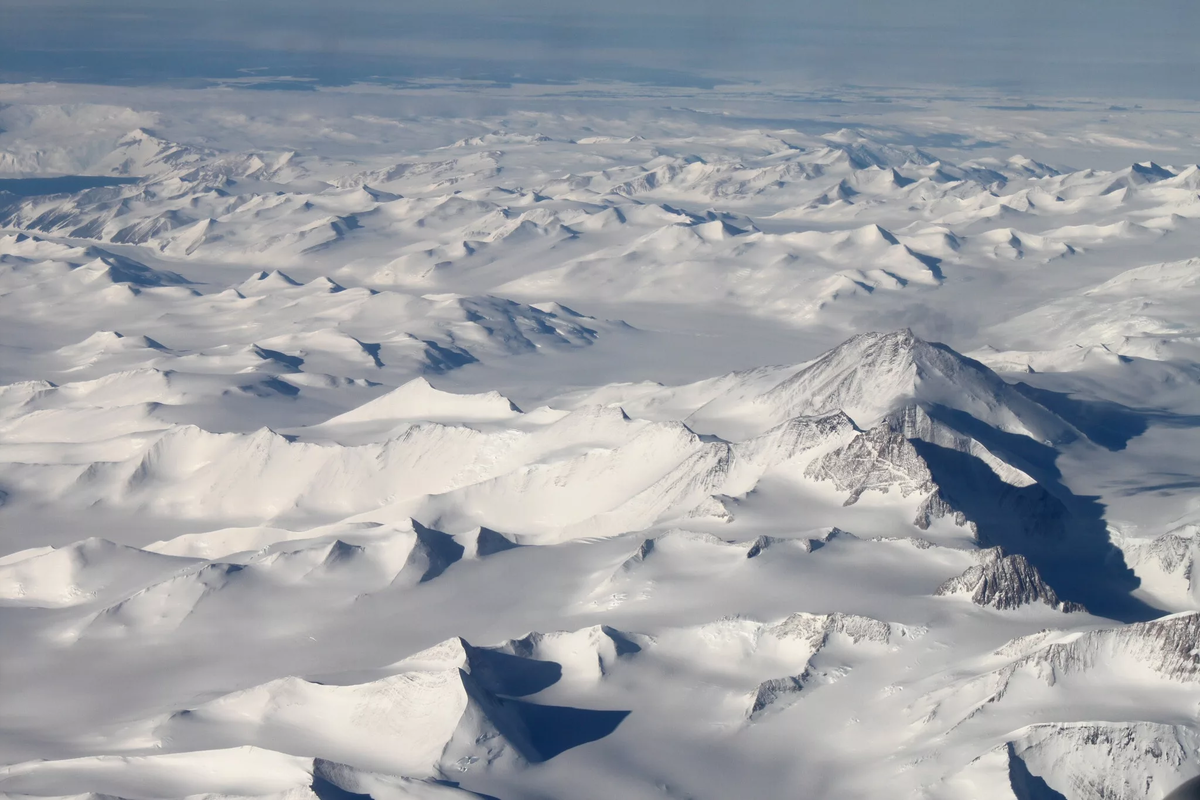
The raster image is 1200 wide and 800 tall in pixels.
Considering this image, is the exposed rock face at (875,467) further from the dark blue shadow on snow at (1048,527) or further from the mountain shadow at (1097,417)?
the mountain shadow at (1097,417)

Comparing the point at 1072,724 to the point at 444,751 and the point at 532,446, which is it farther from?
the point at 532,446

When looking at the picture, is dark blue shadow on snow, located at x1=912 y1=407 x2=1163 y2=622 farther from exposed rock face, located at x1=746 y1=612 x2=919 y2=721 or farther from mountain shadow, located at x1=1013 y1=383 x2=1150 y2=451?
exposed rock face, located at x1=746 y1=612 x2=919 y2=721

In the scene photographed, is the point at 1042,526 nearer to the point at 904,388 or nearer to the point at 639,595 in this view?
the point at 904,388

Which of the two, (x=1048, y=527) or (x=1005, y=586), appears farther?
(x=1048, y=527)

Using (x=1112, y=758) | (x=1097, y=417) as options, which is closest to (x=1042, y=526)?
(x=1097, y=417)

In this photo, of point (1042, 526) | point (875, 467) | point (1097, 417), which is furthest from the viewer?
point (1097, 417)

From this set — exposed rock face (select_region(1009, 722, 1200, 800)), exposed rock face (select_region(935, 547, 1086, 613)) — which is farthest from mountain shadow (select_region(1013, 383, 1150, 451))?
exposed rock face (select_region(1009, 722, 1200, 800))

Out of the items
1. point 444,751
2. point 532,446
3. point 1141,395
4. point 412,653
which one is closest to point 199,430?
point 532,446

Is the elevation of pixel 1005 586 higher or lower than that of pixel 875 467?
A: higher

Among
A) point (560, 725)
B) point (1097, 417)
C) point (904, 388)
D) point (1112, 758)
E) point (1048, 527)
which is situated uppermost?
point (1112, 758)
